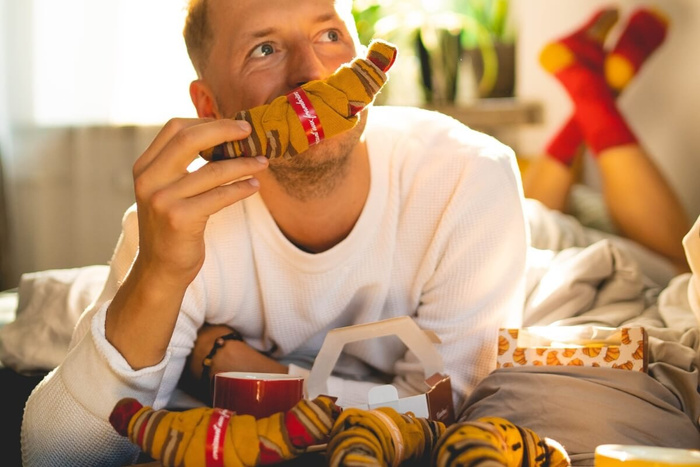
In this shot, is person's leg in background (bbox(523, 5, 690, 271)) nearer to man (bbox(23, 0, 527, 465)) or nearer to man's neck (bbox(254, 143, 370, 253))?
man (bbox(23, 0, 527, 465))

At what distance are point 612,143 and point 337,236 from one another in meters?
1.00

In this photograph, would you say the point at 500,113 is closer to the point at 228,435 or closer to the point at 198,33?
the point at 198,33

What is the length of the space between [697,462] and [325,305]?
69 cm

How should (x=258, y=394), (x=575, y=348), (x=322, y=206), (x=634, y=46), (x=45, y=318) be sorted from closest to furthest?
(x=258, y=394), (x=575, y=348), (x=322, y=206), (x=45, y=318), (x=634, y=46)

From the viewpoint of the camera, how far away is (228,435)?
73 cm

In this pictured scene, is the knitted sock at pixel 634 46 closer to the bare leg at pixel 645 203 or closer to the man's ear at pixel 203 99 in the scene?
the bare leg at pixel 645 203

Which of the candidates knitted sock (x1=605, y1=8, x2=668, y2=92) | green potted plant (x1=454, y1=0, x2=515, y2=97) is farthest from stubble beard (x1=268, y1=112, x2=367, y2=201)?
green potted plant (x1=454, y1=0, x2=515, y2=97)

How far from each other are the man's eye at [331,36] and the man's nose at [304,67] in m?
0.04

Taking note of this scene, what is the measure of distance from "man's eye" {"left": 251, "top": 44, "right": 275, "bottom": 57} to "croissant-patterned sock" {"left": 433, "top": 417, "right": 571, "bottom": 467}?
2.26 feet

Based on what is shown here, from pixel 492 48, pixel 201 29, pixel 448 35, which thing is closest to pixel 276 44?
pixel 201 29

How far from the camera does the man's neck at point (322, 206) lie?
1.23m

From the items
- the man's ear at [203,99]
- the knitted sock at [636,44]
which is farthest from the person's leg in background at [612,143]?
the man's ear at [203,99]

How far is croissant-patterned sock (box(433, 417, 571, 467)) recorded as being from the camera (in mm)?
652

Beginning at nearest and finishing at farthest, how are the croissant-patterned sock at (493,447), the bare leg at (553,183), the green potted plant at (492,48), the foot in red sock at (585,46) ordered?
the croissant-patterned sock at (493,447) < the foot in red sock at (585,46) < the bare leg at (553,183) < the green potted plant at (492,48)
